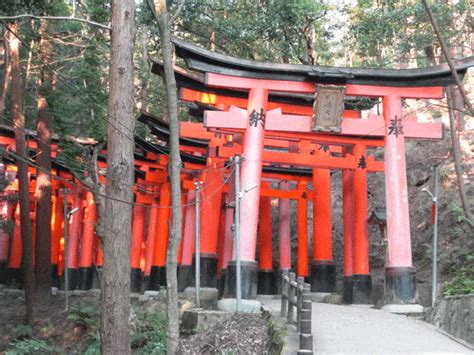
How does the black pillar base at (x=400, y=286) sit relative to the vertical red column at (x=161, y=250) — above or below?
below

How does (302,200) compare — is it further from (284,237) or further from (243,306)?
(243,306)

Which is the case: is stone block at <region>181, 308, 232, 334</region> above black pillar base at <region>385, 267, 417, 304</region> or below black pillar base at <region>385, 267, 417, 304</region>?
below

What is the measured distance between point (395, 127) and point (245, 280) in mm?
4870

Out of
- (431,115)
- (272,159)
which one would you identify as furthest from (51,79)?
(431,115)

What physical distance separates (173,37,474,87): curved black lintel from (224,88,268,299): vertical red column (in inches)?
21.7

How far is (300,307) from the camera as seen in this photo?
34.3ft

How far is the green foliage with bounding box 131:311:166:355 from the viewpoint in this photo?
50.5 ft

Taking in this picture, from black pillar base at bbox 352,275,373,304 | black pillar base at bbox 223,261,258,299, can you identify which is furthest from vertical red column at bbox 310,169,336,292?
black pillar base at bbox 223,261,258,299

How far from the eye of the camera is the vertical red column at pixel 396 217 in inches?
603

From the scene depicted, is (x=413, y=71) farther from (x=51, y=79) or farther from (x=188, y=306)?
(x=51, y=79)

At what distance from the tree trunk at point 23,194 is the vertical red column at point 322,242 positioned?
24.6 ft

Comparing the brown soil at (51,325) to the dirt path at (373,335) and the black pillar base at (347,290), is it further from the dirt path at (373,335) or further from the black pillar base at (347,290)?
the dirt path at (373,335)

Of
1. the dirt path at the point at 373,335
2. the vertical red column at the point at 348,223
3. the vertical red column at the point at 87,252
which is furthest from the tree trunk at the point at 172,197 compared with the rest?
the vertical red column at the point at 87,252

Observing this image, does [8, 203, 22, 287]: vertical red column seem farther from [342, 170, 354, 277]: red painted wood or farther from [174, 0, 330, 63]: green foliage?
[342, 170, 354, 277]: red painted wood
